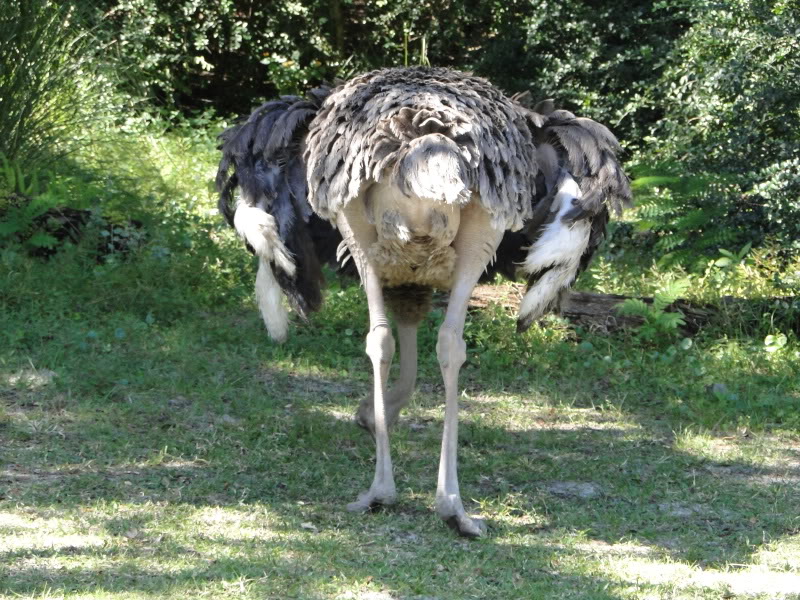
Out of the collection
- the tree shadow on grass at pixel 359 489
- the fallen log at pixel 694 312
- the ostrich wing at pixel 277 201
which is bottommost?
the tree shadow on grass at pixel 359 489

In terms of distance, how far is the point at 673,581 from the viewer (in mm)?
4406

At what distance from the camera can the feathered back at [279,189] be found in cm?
549

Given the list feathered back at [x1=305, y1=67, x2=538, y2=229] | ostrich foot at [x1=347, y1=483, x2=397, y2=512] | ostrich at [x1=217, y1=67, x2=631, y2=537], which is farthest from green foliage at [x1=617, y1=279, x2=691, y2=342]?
ostrich foot at [x1=347, y1=483, x2=397, y2=512]

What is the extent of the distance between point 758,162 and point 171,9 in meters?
6.41

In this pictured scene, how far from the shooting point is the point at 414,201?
467cm

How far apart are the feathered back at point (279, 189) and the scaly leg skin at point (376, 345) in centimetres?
52

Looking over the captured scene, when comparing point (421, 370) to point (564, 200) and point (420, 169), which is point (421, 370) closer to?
point (564, 200)

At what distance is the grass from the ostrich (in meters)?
0.38

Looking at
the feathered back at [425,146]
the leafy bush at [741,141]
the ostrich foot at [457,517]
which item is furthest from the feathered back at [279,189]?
the leafy bush at [741,141]

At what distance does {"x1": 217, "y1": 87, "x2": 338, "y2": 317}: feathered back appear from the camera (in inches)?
216

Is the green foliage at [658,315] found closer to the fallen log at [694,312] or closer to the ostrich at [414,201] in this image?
the fallen log at [694,312]

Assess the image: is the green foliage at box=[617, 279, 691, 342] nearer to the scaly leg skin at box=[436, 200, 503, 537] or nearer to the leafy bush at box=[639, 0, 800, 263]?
the leafy bush at box=[639, 0, 800, 263]

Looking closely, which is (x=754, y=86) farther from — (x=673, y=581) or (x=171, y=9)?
(x=171, y=9)

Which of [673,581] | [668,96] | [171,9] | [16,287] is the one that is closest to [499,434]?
[673,581]
